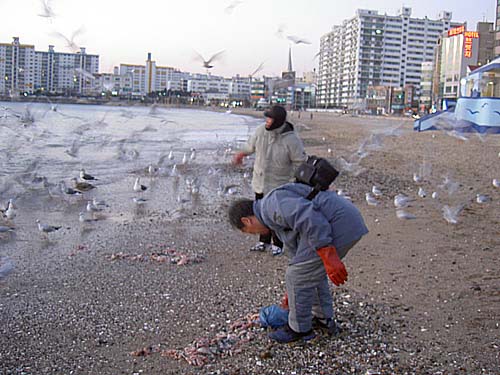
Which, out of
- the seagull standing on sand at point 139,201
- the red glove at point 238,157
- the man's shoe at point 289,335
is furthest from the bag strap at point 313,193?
the seagull standing on sand at point 139,201

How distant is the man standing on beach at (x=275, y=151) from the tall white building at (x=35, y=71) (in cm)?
5200

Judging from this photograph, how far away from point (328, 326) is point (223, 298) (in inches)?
50.8

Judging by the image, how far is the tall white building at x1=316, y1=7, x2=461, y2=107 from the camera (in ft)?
428

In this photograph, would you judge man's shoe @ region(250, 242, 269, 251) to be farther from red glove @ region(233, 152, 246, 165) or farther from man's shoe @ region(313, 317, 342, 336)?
man's shoe @ region(313, 317, 342, 336)

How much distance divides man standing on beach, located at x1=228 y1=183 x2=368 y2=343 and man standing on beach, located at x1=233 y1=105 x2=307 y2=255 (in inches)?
71.2

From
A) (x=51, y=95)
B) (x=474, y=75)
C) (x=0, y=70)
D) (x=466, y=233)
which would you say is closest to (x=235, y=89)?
(x=51, y=95)

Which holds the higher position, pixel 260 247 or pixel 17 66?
pixel 17 66

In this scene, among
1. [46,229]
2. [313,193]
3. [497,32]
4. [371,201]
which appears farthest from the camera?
[497,32]

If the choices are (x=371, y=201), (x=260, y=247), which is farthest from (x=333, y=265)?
(x=371, y=201)

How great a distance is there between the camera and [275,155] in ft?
19.9

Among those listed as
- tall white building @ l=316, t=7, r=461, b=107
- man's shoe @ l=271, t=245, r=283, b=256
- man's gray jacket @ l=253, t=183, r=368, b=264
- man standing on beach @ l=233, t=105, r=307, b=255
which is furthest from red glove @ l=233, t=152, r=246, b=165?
tall white building @ l=316, t=7, r=461, b=107

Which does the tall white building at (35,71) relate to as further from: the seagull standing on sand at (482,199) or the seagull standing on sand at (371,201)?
the seagull standing on sand at (482,199)

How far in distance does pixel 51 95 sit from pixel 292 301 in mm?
67724

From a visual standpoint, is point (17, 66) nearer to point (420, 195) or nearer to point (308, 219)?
point (420, 195)
